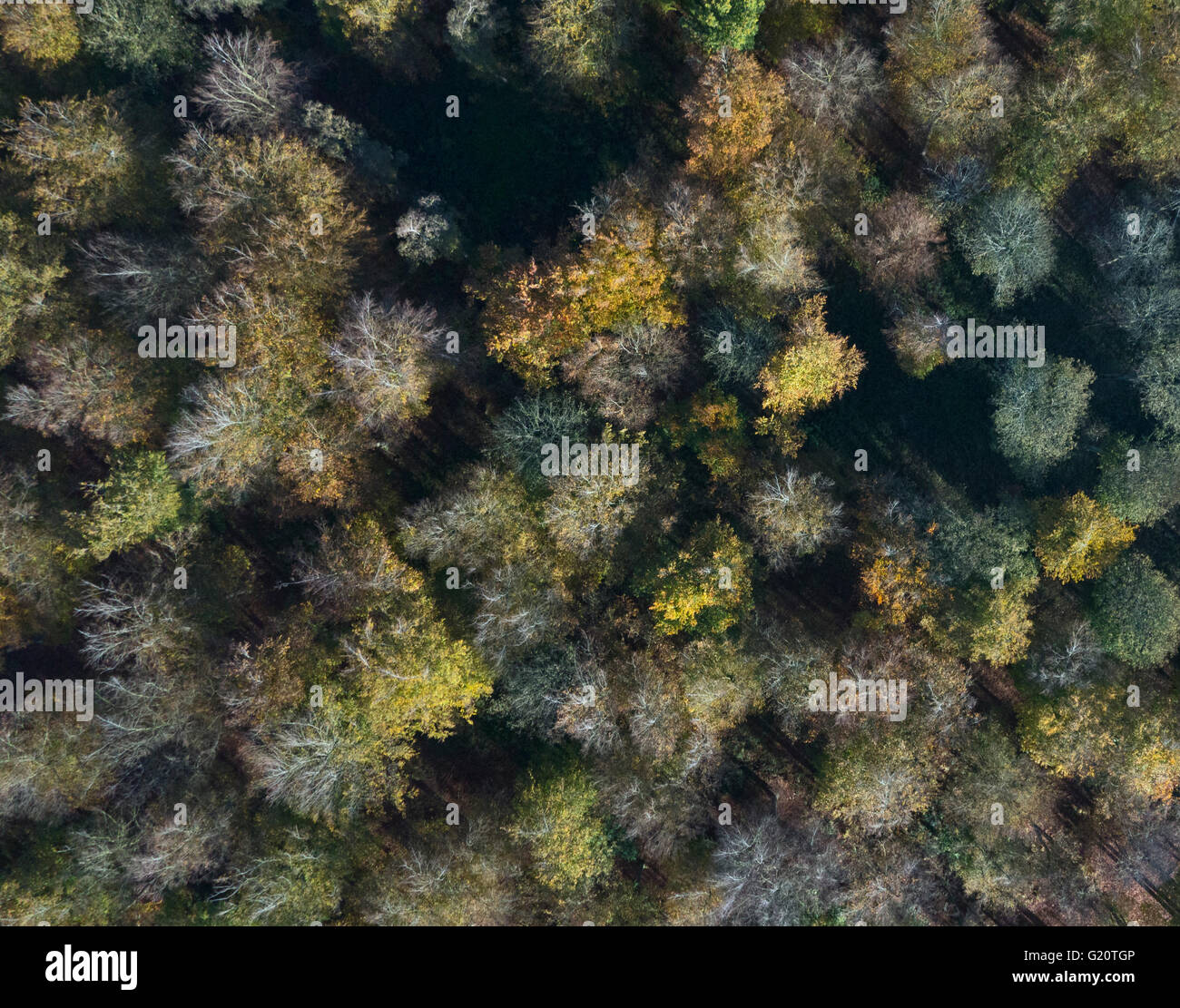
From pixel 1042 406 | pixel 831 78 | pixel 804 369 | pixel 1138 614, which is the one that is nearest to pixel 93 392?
pixel 804 369

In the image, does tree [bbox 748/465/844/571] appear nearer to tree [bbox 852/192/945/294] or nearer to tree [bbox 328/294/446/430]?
tree [bbox 852/192/945/294]

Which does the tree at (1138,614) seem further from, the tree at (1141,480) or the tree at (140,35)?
the tree at (140,35)

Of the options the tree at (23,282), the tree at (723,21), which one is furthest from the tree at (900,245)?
the tree at (23,282)

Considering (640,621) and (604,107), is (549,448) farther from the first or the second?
(604,107)

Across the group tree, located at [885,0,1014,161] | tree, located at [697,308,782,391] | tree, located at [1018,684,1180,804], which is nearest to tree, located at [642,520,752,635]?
tree, located at [697,308,782,391]

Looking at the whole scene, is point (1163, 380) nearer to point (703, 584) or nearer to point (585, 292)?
point (703, 584)
